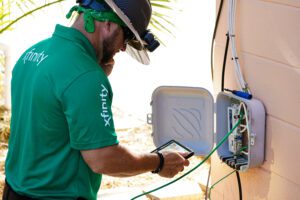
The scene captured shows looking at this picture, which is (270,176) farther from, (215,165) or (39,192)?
(39,192)

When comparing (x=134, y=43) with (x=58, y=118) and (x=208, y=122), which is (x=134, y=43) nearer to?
(x=58, y=118)

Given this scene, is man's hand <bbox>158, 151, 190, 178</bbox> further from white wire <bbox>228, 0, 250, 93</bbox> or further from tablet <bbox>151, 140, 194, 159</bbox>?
white wire <bbox>228, 0, 250, 93</bbox>

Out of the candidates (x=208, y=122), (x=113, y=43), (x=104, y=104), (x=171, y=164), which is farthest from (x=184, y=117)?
(x=104, y=104)

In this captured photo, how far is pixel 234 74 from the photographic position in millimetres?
3627

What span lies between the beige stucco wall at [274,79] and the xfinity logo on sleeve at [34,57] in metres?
1.10

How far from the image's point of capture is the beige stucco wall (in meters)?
3.12

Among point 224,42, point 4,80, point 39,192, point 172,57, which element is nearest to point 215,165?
point 224,42

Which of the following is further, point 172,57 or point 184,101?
point 172,57

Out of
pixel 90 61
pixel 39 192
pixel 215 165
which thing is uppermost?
pixel 90 61

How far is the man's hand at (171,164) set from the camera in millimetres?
3162

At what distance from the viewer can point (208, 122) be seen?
375 centimetres

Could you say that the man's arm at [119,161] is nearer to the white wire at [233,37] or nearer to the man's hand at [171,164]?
the man's hand at [171,164]

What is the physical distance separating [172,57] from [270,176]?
4063 millimetres

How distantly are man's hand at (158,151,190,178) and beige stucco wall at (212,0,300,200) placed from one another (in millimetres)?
466
